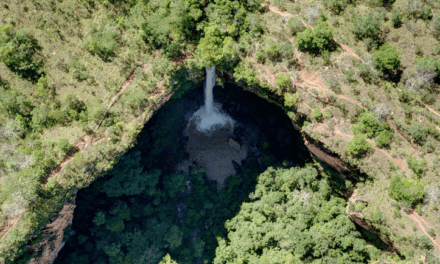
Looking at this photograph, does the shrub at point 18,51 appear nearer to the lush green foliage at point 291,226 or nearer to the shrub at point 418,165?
the lush green foliage at point 291,226

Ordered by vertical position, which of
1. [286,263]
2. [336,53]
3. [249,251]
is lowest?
[249,251]

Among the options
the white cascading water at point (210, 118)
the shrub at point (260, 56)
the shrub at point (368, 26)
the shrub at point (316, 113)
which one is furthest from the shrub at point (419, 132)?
the white cascading water at point (210, 118)

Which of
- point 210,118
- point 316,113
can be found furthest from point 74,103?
point 316,113

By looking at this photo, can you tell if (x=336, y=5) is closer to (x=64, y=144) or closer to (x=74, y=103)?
(x=74, y=103)

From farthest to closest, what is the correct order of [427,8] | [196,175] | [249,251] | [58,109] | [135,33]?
1. [196,175]
2. [249,251]
3. [135,33]
4. [58,109]
5. [427,8]

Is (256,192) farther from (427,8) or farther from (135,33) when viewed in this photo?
(427,8)

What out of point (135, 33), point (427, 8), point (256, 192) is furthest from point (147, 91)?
point (427, 8)
